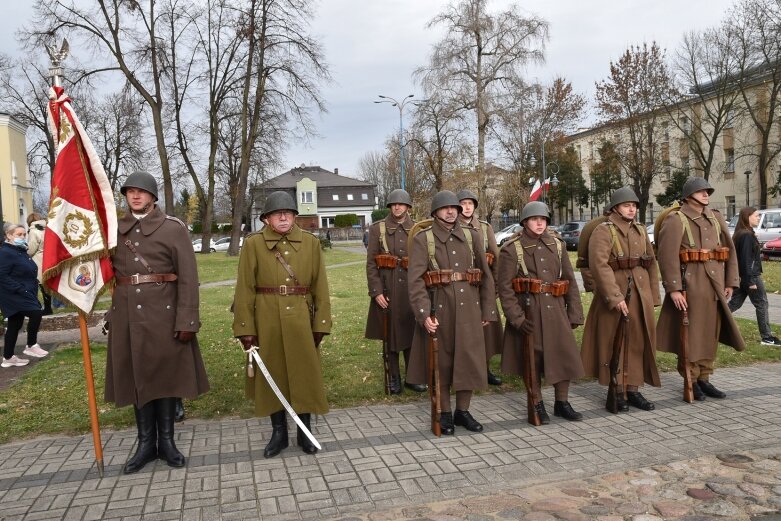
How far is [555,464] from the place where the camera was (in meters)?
4.77

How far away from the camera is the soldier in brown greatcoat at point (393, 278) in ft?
22.6

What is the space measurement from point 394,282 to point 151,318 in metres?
2.83

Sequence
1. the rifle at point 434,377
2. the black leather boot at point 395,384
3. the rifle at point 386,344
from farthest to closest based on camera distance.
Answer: the rifle at point 386,344
the black leather boot at point 395,384
the rifle at point 434,377

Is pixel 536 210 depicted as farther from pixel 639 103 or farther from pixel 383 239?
pixel 639 103

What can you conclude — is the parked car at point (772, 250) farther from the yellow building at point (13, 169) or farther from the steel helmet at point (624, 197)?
the yellow building at point (13, 169)

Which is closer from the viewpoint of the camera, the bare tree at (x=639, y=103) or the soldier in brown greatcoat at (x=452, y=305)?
the soldier in brown greatcoat at (x=452, y=305)

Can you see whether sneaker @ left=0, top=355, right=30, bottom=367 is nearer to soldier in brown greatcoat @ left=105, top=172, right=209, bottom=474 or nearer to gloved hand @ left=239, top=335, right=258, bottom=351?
soldier in brown greatcoat @ left=105, top=172, right=209, bottom=474

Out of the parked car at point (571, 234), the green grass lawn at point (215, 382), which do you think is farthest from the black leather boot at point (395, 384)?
the parked car at point (571, 234)

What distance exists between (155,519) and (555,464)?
288cm

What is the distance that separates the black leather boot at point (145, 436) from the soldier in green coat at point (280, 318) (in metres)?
0.80

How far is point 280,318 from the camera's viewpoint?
5086mm

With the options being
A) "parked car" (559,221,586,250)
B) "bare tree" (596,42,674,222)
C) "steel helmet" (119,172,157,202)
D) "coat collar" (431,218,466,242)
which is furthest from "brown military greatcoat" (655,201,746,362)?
"bare tree" (596,42,674,222)

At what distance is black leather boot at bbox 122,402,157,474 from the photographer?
191 inches

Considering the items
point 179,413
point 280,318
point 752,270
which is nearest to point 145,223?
point 280,318
